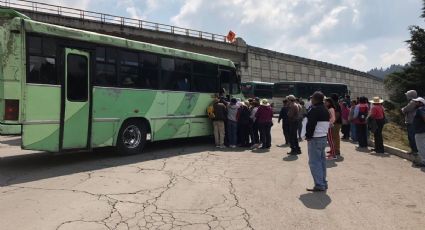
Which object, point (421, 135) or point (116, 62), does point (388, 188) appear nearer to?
point (421, 135)

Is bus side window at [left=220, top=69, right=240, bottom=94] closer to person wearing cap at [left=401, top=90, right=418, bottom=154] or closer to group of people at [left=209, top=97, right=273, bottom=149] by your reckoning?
group of people at [left=209, top=97, right=273, bottom=149]

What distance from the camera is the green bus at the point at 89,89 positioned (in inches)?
368

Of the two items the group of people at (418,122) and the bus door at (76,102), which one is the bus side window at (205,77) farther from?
the group of people at (418,122)

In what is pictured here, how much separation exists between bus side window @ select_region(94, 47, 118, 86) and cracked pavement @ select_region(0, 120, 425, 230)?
1.98 meters

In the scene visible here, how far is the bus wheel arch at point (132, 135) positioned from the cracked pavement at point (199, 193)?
0.39 m

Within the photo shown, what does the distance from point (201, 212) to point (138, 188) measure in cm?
188

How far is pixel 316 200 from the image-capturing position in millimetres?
7684

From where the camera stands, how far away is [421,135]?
36.9 feet

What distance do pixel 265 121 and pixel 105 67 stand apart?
5.69 metres

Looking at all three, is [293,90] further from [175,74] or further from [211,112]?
[175,74]

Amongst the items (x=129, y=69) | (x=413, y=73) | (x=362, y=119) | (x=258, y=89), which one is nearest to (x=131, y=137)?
(x=129, y=69)

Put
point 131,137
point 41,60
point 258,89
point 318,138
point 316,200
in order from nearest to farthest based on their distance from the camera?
point 316,200 < point 318,138 < point 41,60 < point 131,137 < point 258,89

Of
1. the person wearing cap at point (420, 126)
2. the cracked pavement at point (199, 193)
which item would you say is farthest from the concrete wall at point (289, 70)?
the cracked pavement at point (199, 193)

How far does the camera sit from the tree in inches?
1038
